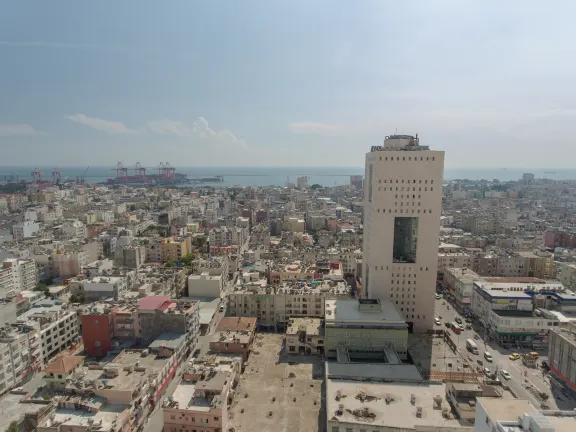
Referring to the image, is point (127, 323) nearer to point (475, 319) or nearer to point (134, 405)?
point (134, 405)

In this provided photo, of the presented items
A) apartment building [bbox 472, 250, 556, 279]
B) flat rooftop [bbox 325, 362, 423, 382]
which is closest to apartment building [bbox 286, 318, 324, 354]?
flat rooftop [bbox 325, 362, 423, 382]

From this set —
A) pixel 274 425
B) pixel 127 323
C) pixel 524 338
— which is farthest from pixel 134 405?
pixel 524 338

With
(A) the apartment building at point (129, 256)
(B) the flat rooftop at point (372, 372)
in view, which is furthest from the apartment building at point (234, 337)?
(A) the apartment building at point (129, 256)

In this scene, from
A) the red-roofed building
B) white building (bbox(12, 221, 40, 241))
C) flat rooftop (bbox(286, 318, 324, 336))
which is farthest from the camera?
white building (bbox(12, 221, 40, 241))

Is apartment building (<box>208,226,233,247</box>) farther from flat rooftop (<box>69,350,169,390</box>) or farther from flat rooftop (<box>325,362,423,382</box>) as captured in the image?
flat rooftop (<box>325,362,423,382</box>)

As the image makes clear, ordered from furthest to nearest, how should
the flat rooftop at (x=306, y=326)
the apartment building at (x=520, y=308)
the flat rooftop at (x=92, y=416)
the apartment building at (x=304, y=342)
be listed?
the apartment building at (x=520, y=308)
the flat rooftop at (x=306, y=326)
the apartment building at (x=304, y=342)
the flat rooftop at (x=92, y=416)

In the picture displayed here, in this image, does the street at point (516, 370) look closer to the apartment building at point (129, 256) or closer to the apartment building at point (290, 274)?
the apartment building at point (290, 274)
